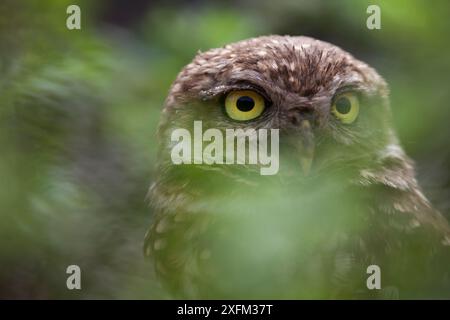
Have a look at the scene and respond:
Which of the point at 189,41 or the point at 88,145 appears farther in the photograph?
the point at 189,41

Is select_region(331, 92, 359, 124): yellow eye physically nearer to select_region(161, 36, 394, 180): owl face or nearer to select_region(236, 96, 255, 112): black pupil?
select_region(161, 36, 394, 180): owl face

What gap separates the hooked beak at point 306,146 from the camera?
203 cm

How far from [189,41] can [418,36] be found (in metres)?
1.03

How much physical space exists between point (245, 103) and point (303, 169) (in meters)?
0.36

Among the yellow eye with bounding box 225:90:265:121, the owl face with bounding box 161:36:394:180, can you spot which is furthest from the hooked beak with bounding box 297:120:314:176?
the yellow eye with bounding box 225:90:265:121

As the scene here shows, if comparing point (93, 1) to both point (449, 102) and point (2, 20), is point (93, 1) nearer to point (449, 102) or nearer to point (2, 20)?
point (2, 20)

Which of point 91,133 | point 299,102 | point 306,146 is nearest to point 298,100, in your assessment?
point 299,102

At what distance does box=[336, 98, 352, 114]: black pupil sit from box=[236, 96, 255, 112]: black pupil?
26 cm

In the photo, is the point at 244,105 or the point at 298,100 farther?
the point at 244,105

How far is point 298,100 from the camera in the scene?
216 centimetres

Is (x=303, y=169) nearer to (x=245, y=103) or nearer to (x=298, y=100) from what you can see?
(x=298, y=100)

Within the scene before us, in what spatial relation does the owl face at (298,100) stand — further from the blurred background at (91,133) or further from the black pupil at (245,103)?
the blurred background at (91,133)

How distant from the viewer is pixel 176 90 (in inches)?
97.5
